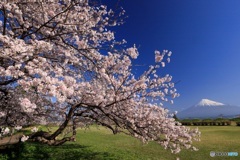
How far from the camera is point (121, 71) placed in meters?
7.96

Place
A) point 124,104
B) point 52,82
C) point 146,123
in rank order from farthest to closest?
1. point 146,123
2. point 124,104
3. point 52,82

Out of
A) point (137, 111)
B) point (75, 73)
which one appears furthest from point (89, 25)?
point (137, 111)

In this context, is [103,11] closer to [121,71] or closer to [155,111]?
[121,71]

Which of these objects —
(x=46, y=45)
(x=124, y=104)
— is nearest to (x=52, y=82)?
(x=46, y=45)

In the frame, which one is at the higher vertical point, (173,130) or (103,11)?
(103,11)

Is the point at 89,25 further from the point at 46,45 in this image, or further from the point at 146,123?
the point at 146,123

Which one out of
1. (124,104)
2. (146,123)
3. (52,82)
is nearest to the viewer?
(52,82)

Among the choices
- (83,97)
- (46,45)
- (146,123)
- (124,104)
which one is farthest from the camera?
(146,123)

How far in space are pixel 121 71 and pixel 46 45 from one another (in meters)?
3.48

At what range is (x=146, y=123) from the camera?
25.5 ft

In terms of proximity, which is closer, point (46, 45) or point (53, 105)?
point (46, 45)

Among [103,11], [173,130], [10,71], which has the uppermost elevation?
[103,11]

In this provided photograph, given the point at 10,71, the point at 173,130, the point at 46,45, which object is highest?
the point at 46,45

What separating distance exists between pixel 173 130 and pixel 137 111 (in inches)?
72.5
